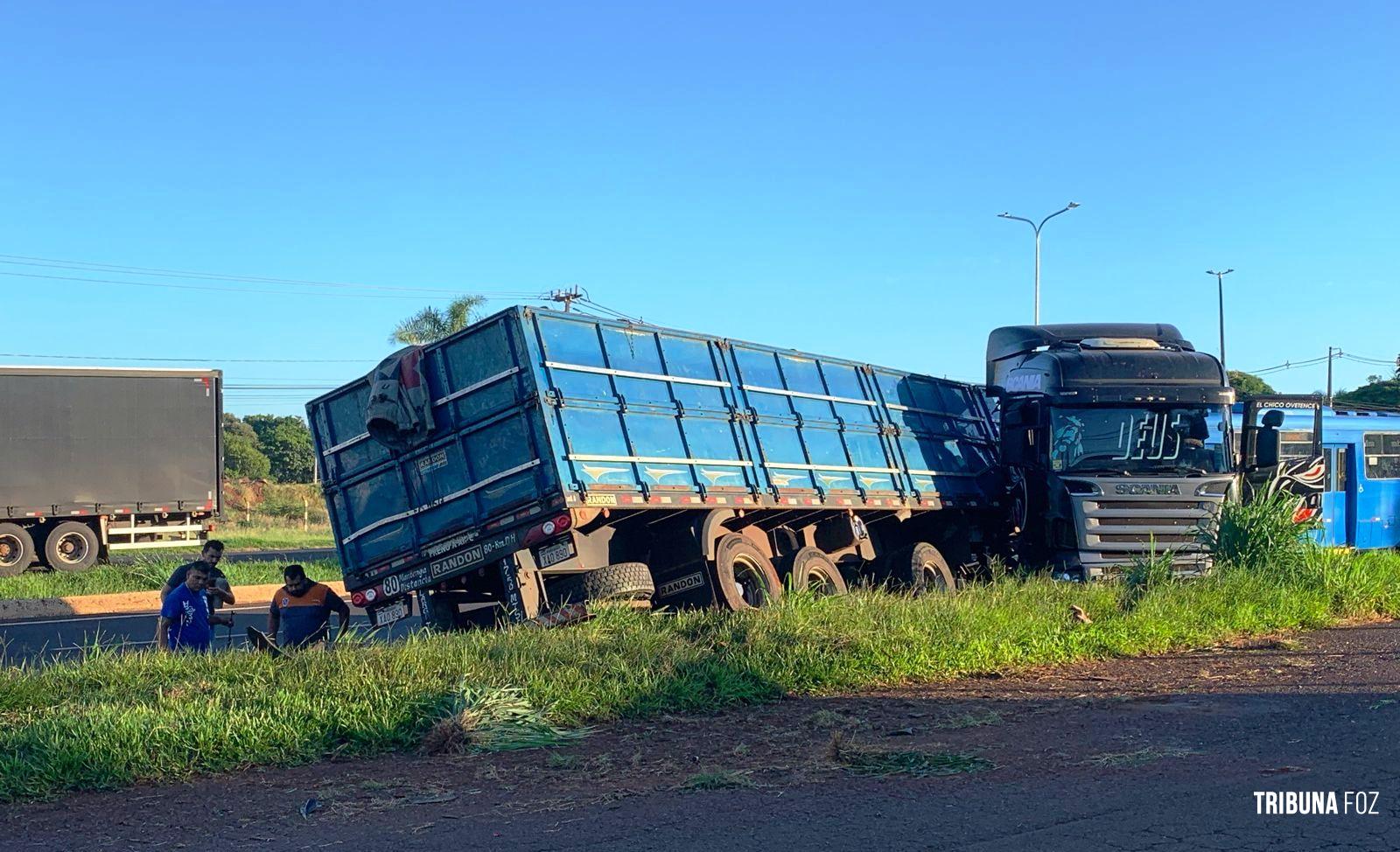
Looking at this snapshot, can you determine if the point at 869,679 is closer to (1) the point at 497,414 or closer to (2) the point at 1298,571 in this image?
(1) the point at 497,414

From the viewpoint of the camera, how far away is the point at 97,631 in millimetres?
13109

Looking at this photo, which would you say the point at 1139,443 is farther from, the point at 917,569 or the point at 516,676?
the point at 516,676

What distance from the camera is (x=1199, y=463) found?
52.4 feet

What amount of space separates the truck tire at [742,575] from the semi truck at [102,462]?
16.1 m

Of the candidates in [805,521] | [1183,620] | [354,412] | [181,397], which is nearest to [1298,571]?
[1183,620]

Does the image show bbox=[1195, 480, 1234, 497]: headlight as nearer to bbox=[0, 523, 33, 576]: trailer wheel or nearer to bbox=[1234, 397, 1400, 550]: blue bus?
bbox=[1234, 397, 1400, 550]: blue bus

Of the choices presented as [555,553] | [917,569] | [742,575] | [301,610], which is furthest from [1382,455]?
[301,610]

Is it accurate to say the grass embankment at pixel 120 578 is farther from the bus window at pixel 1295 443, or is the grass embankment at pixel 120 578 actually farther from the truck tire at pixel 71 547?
the bus window at pixel 1295 443

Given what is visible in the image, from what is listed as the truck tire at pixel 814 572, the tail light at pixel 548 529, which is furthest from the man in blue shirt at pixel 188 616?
the truck tire at pixel 814 572

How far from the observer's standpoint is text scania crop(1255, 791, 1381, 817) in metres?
6.00

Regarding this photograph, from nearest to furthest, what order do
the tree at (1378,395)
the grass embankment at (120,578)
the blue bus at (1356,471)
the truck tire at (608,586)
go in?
the truck tire at (608,586)
the grass embankment at (120,578)
the blue bus at (1356,471)
the tree at (1378,395)

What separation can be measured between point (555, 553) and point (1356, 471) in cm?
1775

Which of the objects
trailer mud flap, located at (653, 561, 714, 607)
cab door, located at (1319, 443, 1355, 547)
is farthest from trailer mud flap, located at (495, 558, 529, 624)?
cab door, located at (1319, 443, 1355, 547)

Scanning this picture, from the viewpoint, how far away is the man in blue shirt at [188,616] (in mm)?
10680
